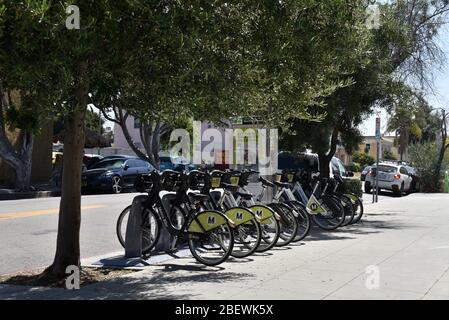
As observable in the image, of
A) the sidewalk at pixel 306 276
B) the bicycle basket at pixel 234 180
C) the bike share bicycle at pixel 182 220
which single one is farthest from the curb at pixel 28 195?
the sidewalk at pixel 306 276

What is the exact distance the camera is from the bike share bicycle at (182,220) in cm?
840

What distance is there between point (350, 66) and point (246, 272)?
4569 millimetres

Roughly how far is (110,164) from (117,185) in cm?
134

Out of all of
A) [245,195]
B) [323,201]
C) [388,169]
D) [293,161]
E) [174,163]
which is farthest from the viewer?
[174,163]

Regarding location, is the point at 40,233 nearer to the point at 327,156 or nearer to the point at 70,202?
the point at 70,202

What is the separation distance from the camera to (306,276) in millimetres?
7621

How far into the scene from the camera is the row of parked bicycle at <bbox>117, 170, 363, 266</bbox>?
8.45 meters

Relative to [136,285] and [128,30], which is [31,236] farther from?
[128,30]

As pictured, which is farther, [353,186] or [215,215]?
[353,186]

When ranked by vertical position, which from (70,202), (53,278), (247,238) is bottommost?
(53,278)

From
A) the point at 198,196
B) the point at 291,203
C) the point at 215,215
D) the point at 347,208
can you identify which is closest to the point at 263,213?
the point at 198,196

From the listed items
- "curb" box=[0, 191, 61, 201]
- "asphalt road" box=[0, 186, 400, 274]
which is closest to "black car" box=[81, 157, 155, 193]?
"curb" box=[0, 191, 61, 201]

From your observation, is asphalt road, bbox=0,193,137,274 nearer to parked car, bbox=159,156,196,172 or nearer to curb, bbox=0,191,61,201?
curb, bbox=0,191,61,201

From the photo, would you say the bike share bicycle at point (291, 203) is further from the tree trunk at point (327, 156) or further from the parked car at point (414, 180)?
the parked car at point (414, 180)
